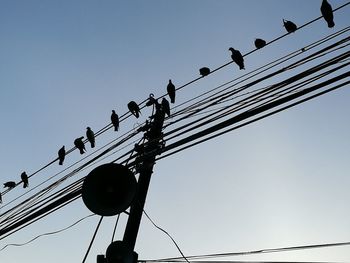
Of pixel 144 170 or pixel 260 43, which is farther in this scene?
pixel 260 43

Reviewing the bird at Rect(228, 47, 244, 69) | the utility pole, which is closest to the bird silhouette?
the utility pole

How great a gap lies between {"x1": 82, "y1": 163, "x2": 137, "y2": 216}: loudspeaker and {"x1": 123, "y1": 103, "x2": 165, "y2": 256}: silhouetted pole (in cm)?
67

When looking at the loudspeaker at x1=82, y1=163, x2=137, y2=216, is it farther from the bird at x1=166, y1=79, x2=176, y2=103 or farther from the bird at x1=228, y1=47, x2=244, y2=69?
the bird at x1=166, y1=79, x2=176, y2=103

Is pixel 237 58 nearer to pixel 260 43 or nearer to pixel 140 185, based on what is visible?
pixel 260 43

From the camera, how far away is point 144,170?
19.9 feet

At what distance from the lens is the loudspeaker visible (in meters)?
4.90

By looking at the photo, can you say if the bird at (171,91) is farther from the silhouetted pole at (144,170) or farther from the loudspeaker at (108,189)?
the loudspeaker at (108,189)

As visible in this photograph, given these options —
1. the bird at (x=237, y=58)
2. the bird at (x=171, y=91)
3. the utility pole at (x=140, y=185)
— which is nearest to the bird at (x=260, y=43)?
the bird at (x=237, y=58)

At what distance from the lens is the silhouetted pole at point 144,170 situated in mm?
5535

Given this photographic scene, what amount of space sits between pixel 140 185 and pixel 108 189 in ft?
3.34

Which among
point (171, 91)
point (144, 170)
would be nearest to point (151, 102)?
point (144, 170)

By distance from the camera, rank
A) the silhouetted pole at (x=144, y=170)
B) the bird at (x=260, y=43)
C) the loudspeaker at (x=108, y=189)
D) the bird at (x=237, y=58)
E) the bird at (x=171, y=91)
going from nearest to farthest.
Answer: the loudspeaker at (x=108, y=189) < the silhouetted pole at (x=144, y=170) < the bird at (x=260, y=43) < the bird at (x=237, y=58) < the bird at (x=171, y=91)

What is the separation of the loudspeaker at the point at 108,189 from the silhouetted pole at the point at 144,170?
67 centimetres

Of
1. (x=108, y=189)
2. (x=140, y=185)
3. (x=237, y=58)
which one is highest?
(x=237, y=58)
